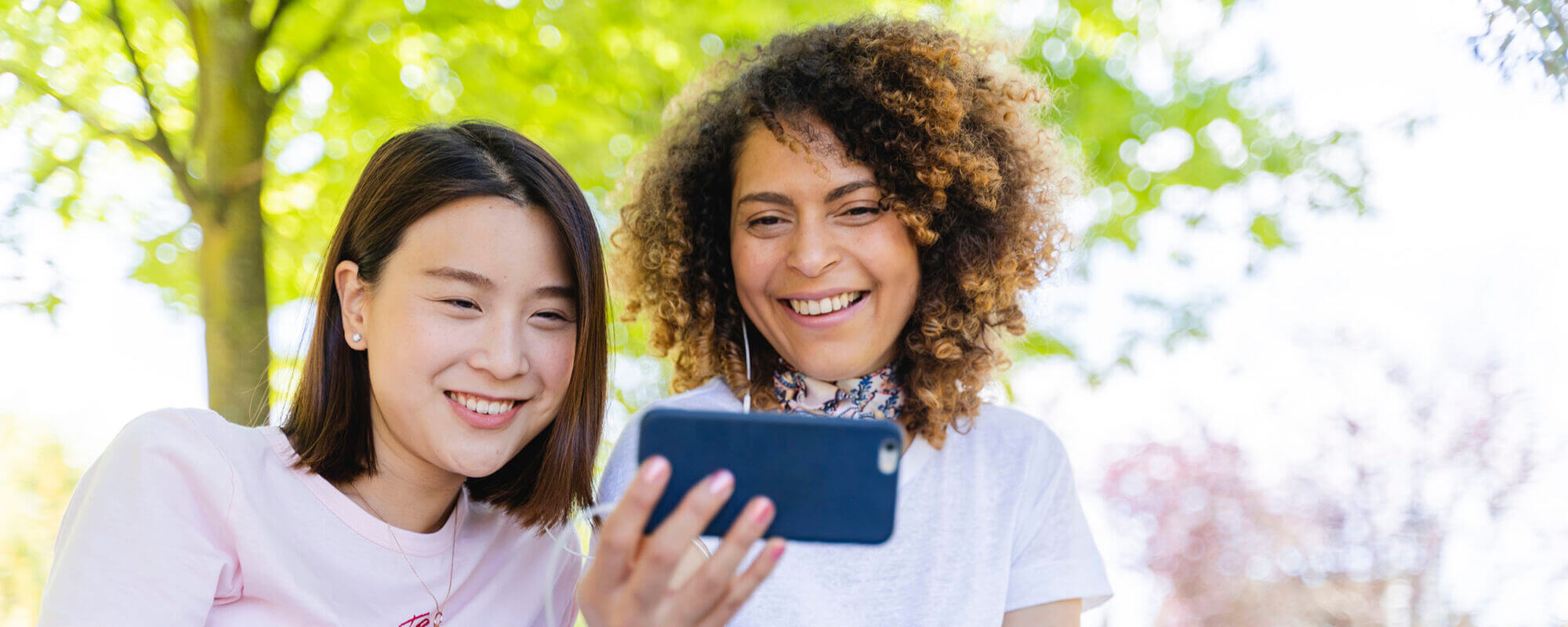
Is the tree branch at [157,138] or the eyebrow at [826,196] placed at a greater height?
the tree branch at [157,138]

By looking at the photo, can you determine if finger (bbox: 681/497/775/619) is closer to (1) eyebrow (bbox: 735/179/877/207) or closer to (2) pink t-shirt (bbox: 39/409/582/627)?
(2) pink t-shirt (bbox: 39/409/582/627)

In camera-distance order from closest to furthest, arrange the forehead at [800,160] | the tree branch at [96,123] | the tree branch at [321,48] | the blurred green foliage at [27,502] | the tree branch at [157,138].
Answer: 1. the forehead at [800,160]
2. the tree branch at [96,123]
3. the tree branch at [157,138]
4. the tree branch at [321,48]
5. the blurred green foliage at [27,502]

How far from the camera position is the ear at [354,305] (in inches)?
72.2

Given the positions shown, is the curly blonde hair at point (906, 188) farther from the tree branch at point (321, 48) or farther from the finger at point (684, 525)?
the tree branch at point (321, 48)

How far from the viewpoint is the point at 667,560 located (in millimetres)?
1113

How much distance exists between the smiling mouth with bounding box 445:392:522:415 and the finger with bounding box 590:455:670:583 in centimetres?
66

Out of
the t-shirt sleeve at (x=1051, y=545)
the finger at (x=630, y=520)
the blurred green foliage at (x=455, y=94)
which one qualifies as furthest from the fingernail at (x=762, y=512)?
the blurred green foliage at (x=455, y=94)

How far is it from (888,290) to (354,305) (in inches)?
39.7

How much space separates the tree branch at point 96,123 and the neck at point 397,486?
2434mm

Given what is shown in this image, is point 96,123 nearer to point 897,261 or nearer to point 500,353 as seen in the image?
point 500,353

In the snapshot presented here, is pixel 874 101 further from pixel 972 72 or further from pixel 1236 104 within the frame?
pixel 1236 104

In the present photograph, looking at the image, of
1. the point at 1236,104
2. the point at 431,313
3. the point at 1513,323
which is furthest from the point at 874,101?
the point at 1513,323

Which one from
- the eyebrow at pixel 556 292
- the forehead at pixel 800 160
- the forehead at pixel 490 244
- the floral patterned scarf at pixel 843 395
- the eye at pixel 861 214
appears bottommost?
the floral patterned scarf at pixel 843 395

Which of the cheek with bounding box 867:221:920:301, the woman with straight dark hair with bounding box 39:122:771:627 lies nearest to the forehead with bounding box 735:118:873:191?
the cheek with bounding box 867:221:920:301
